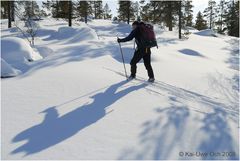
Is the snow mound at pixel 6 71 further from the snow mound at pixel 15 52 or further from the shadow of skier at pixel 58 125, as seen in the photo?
the shadow of skier at pixel 58 125

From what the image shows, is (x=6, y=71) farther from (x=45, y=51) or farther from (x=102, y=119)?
(x=45, y=51)

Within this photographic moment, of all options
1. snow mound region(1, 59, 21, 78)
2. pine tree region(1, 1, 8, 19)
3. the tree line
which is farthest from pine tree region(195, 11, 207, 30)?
snow mound region(1, 59, 21, 78)

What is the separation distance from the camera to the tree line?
34.2m

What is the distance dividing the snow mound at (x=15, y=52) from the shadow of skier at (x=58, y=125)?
16.0 feet

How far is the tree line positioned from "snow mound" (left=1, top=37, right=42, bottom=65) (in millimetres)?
15531

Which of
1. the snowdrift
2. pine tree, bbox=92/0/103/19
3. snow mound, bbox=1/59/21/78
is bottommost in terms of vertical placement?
snow mound, bbox=1/59/21/78

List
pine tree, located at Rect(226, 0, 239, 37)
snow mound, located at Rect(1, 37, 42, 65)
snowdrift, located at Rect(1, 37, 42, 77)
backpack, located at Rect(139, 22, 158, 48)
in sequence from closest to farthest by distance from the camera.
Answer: backpack, located at Rect(139, 22, 158, 48)
snowdrift, located at Rect(1, 37, 42, 77)
snow mound, located at Rect(1, 37, 42, 65)
pine tree, located at Rect(226, 0, 239, 37)

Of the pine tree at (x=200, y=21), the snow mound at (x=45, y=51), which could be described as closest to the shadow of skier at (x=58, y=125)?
the snow mound at (x=45, y=51)

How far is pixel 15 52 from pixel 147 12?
45426mm

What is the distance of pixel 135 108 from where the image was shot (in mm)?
6082

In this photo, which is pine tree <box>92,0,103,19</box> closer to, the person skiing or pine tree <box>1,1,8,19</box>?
pine tree <box>1,1,8,19</box>

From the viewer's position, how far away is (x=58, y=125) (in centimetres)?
511

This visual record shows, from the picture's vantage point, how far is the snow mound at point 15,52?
10367 millimetres

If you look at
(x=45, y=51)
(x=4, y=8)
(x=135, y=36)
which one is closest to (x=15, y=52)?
(x=45, y=51)
